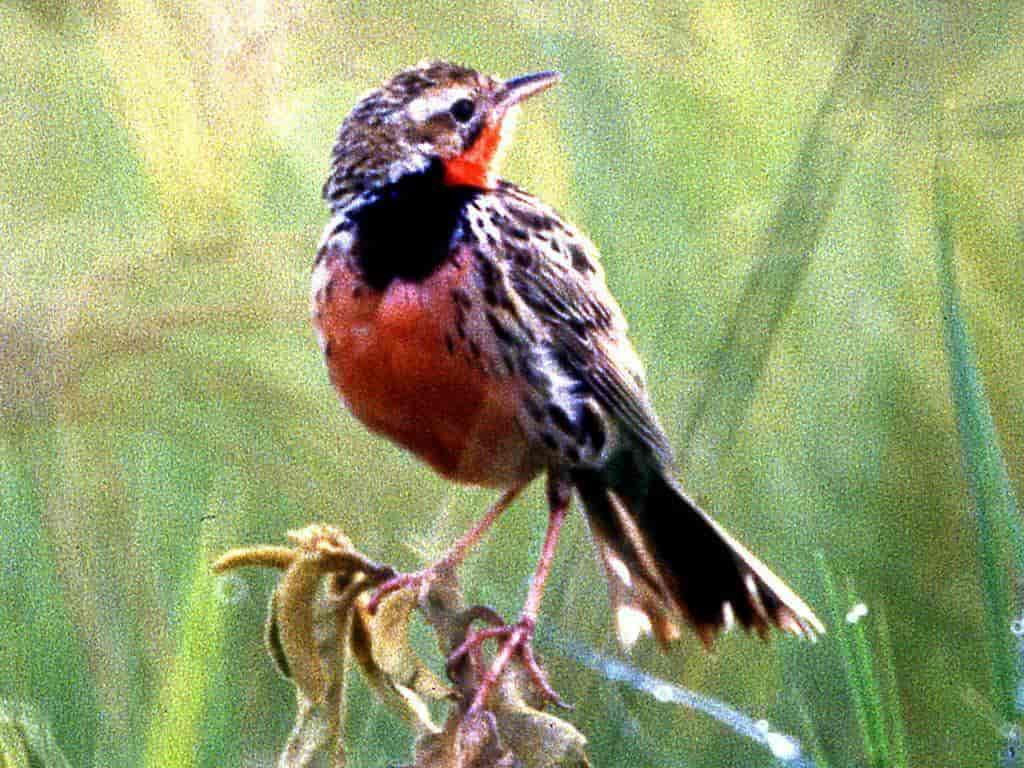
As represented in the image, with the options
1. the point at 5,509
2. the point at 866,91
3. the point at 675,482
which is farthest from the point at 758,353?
the point at 5,509

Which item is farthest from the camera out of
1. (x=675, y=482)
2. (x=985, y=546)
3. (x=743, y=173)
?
(x=743, y=173)

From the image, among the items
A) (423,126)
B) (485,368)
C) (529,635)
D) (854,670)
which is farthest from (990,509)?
(423,126)

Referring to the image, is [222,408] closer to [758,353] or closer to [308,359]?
[308,359]

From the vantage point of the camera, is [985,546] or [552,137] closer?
[985,546]

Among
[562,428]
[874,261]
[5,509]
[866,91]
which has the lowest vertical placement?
[5,509]

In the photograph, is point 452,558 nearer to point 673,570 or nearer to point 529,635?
point 529,635

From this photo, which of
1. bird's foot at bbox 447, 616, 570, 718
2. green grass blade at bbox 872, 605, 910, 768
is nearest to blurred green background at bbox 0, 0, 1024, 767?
green grass blade at bbox 872, 605, 910, 768

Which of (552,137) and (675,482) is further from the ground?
(552,137)

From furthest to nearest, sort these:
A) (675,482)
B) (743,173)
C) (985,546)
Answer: (743,173) → (675,482) → (985,546)
